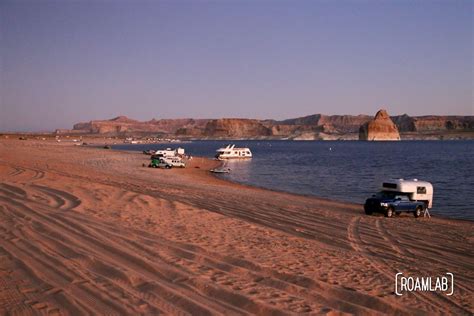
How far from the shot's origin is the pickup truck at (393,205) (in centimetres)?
1934

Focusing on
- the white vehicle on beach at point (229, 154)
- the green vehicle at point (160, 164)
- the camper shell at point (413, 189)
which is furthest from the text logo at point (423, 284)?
the white vehicle on beach at point (229, 154)

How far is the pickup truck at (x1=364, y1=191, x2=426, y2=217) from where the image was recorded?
19344mm

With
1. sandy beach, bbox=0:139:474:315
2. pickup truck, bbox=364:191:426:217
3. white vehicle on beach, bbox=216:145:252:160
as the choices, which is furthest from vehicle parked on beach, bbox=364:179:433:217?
white vehicle on beach, bbox=216:145:252:160

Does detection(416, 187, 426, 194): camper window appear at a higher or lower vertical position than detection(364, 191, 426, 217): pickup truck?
higher

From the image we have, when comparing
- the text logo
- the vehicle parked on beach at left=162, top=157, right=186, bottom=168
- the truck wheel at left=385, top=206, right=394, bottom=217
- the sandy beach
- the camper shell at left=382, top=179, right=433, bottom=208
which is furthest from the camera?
the vehicle parked on beach at left=162, top=157, right=186, bottom=168

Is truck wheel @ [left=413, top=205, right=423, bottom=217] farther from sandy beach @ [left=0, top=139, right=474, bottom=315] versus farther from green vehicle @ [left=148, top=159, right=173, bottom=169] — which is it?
green vehicle @ [left=148, top=159, right=173, bottom=169]

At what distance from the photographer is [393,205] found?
1941 centimetres

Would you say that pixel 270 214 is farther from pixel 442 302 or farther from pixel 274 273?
pixel 442 302

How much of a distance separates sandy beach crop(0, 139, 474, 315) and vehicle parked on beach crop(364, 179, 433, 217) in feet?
9.73

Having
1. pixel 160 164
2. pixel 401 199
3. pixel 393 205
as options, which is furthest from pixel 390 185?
pixel 160 164

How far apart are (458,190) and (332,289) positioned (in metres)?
30.6

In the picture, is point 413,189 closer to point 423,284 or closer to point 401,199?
point 401,199

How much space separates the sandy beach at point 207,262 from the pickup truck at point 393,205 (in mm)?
2872

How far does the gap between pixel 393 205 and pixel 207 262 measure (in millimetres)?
12950
